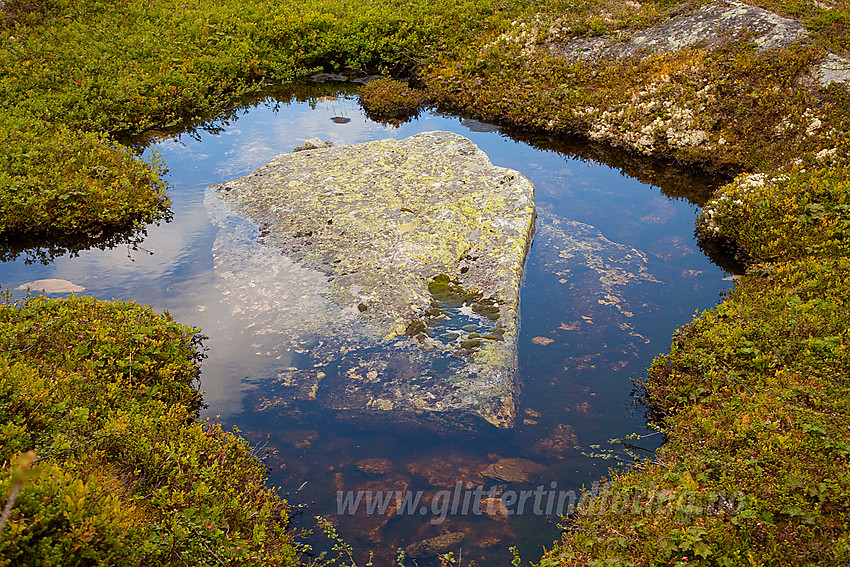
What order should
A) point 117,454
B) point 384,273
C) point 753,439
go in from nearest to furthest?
point 117,454 < point 753,439 < point 384,273

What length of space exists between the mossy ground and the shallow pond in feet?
2.24

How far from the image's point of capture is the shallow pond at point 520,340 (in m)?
6.66

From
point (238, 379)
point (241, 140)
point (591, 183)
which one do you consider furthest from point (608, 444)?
point (241, 140)

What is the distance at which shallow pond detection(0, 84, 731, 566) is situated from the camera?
21.8 ft

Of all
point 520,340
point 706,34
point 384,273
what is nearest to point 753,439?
point 520,340

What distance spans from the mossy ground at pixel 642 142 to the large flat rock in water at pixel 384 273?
7.46 feet

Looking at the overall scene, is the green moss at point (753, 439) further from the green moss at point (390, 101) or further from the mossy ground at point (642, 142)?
the green moss at point (390, 101)

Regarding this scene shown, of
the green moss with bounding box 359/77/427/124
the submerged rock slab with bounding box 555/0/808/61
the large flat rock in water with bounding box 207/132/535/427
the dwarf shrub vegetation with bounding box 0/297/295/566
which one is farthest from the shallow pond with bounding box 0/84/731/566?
the submerged rock slab with bounding box 555/0/808/61

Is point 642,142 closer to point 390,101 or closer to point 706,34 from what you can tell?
point 706,34

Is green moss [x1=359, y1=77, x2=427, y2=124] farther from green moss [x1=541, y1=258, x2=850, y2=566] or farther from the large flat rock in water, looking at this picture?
green moss [x1=541, y1=258, x2=850, y2=566]

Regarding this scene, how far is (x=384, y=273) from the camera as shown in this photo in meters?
10.1

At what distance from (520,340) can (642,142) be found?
9.03 metres

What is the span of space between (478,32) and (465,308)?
15015mm

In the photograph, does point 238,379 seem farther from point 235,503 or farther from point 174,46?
point 174,46
